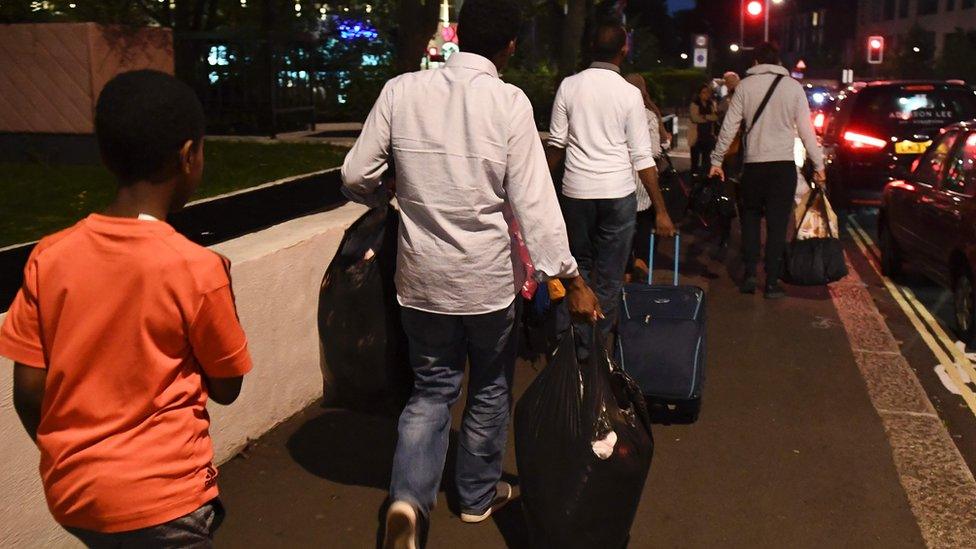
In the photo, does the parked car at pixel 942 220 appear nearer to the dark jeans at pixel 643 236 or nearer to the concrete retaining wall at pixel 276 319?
the dark jeans at pixel 643 236

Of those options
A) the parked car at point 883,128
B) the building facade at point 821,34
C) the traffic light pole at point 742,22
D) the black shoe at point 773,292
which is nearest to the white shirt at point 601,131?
the black shoe at point 773,292

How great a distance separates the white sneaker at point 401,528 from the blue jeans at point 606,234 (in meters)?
2.49

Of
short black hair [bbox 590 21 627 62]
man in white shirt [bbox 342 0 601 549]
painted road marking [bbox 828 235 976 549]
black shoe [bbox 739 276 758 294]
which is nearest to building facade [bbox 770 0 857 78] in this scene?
black shoe [bbox 739 276 758 294]

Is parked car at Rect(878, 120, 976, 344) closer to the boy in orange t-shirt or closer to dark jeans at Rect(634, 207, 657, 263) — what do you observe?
dark jeans at Rect(634, 207, 657, 263)

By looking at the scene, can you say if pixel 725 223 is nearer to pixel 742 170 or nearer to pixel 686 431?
pixel 742 170

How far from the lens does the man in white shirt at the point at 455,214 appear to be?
3.84 m

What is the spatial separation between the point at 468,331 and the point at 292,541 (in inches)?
39.6

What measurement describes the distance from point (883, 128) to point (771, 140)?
241 inches

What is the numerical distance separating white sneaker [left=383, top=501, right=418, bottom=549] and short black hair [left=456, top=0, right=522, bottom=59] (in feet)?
4.92

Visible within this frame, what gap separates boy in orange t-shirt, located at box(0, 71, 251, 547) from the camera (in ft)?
7.31

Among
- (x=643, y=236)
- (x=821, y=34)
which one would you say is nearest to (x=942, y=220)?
(x=643, y=236)

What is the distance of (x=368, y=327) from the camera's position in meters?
4.20

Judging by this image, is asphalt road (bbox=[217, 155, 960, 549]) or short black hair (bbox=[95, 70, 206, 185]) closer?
short black hair (bbox=[95, 70, 206, 185])

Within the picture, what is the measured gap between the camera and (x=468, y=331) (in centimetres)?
405
